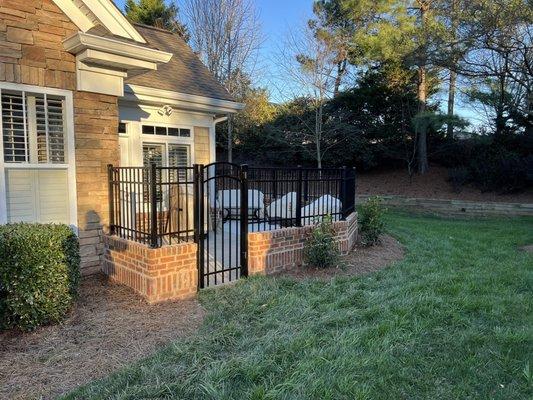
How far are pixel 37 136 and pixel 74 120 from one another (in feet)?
1.53

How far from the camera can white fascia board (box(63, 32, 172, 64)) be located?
190 inches

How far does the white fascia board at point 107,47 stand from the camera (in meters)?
4.82

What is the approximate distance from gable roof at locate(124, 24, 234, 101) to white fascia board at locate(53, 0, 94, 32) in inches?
56.1

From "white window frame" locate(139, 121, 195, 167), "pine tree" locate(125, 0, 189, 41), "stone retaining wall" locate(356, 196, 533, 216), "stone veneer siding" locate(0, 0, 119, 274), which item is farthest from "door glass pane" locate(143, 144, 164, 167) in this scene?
"pine tree" locate(125, 0, 189, 41)

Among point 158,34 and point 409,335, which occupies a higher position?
point 158,34

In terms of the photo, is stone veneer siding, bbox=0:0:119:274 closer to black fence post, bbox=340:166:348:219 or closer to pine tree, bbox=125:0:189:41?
black fence post, bbox=340:166:348:219

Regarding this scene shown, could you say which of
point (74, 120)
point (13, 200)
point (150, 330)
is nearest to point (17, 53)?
point (74, 120)

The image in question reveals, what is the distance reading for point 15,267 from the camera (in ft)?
12.3

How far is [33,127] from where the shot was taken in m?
4.96

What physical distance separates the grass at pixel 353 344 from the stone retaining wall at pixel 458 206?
9.72 m

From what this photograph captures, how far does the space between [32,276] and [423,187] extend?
659 inches

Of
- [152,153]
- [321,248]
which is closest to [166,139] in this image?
[152,153]

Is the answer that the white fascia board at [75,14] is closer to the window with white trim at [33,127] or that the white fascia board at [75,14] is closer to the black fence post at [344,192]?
the window with white trim at [33,127]

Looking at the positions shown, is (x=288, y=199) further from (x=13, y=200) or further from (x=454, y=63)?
(x=454, y=63)
